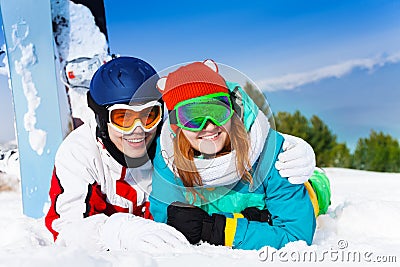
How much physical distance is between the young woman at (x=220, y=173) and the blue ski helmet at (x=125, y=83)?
10 cm

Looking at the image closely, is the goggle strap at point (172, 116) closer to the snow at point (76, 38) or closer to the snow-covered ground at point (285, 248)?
the snow-covered ground at point (285, 248)


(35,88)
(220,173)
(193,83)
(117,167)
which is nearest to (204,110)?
(193,83)

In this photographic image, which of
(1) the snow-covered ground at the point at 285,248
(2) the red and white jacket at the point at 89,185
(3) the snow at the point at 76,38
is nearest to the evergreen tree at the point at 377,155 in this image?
(1) the snow-covered ground at the point at 285,248

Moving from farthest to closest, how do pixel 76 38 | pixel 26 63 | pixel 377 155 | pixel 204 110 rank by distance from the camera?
pixel 377 155 < pixel 76 38 < pixel 26 63 < pixel 204 110

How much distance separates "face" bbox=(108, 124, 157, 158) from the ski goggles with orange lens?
21 mm

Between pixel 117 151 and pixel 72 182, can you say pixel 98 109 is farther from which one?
pixel 72 182

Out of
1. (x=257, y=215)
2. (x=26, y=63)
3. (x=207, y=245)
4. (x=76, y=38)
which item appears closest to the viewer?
(x=207, y=245)

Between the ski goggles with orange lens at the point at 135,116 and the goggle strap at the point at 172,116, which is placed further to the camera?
the ski goggles with orange lens at the point at 135,116

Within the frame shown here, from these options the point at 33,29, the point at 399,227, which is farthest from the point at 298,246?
the point at 33,29

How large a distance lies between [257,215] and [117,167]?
21.6 inches

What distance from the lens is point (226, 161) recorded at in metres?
1.51

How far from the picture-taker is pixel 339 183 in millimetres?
3820

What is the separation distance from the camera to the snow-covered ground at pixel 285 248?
1.10m

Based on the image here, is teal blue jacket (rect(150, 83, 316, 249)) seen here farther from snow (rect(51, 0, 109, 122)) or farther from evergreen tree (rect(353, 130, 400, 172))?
evergreen tree (rect(353, 130, 400, 172))
